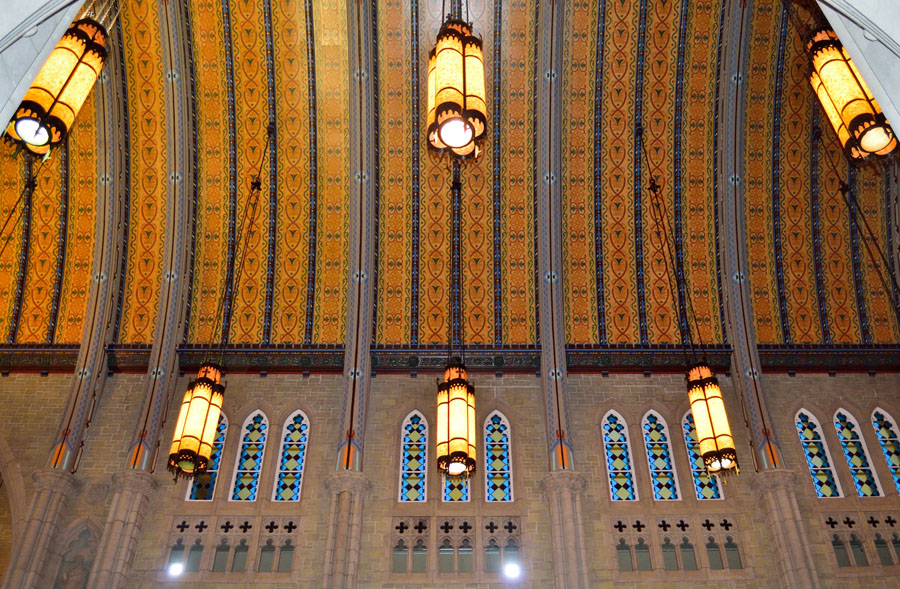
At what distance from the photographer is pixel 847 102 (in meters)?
7.82

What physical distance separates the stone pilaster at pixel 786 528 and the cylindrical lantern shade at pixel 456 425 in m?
4.93

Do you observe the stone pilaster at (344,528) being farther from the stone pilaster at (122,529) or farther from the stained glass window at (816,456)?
the stained glass window at (816,456)

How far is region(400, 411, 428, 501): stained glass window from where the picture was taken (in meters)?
12.7

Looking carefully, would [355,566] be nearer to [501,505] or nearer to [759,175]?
[501,505]

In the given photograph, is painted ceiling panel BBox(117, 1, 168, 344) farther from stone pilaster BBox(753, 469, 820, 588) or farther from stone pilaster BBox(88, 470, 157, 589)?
stone pilaster BBox(753, 469, 820, 588)

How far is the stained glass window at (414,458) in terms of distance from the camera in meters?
12.7

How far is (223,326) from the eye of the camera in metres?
14.1

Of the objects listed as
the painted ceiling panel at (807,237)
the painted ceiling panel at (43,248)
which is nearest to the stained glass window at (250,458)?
the painted ceiling panel at (43,248)

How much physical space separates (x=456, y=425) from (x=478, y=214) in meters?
4.86

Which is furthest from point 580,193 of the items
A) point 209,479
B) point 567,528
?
point 209,479

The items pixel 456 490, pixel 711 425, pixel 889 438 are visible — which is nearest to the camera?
pixel 711 425

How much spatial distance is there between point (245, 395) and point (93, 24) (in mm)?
6913

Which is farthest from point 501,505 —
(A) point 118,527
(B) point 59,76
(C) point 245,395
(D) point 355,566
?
(B) point 59,76

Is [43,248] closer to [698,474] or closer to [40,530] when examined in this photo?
[40,530]
